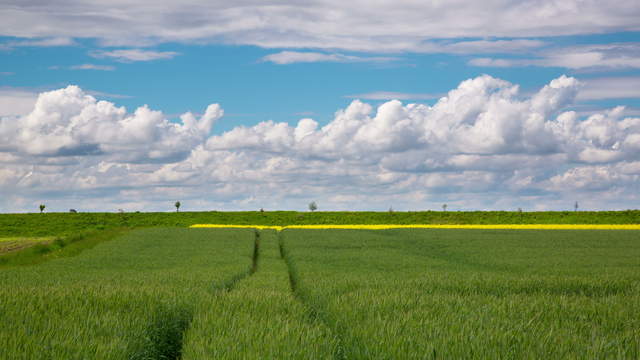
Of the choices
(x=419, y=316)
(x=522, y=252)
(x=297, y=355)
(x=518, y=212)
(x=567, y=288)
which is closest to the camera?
(x=297, y=355)

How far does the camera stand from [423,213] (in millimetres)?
68625

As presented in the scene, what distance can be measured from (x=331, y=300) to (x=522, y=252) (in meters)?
17.3

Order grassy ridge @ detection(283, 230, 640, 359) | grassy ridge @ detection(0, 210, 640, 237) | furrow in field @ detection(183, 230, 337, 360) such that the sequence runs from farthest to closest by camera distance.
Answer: grassy ridge @ detection(0, 210, 640, 237)
grassy ridge @ detection(283, 230, 640, 359)
furrow in field @ detection(183, 230, 337, 360)

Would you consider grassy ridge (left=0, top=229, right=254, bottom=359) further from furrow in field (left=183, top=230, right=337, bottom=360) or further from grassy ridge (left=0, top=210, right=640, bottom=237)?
grassy ridge (left=0, top=210, right=640, bottom=237)

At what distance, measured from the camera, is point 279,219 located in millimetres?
67312

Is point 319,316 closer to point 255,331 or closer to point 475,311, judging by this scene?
point 475,311

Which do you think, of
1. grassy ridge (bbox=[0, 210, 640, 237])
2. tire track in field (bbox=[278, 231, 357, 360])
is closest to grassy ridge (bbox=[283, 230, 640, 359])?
tire track in field (bbox=[278, 231, 357, 360])

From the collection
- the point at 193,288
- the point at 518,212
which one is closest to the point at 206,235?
the point at 193,288

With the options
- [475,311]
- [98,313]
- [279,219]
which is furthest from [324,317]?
[279,219]

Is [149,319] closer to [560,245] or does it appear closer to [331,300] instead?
[331,300]

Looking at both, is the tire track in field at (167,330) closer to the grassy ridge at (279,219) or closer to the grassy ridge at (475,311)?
the grassy ridge at (475,311)

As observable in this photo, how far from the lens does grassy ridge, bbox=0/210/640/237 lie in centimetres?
6228

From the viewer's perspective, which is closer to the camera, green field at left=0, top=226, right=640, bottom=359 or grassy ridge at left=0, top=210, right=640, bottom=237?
green field at left=0, top=226, right=640, bottom=359

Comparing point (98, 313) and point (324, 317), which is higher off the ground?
point (98, 313)
